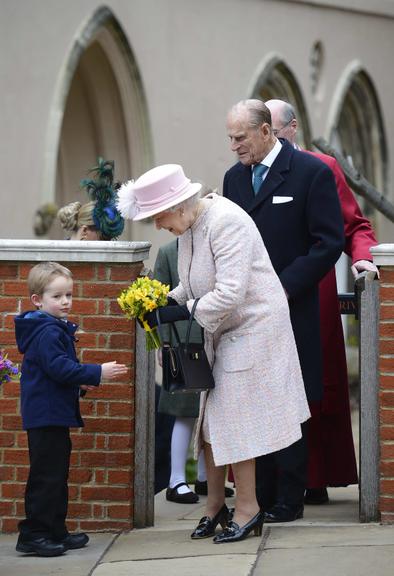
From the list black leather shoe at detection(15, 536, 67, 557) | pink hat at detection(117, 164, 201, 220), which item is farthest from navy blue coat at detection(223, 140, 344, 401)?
black leather shoe at detection(15, 536, 67, 557)

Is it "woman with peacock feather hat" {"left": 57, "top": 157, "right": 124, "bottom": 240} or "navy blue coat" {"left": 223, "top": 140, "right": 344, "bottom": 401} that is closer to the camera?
"navy blue coat" {"left": 223, "top": 140, "right": 344, "bottom": 401}

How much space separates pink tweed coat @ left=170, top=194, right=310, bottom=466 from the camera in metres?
5.84

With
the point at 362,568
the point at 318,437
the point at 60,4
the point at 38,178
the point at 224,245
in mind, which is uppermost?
the point at 60,4

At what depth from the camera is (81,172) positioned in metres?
17.5

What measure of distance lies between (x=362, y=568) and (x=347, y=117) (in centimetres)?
1848

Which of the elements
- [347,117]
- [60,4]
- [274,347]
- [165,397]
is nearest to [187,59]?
[60,4]

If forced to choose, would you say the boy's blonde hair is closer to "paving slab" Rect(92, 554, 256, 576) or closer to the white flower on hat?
the white flower on hat

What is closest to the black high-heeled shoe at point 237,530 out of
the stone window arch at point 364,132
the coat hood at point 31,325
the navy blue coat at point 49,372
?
the navy blue coat at point 49,372

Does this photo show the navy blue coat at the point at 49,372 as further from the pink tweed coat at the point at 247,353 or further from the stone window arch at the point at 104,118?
the stone window arch at the point at 104,118

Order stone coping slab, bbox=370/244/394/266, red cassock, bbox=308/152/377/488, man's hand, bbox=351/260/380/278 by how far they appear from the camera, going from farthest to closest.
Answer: red cassock, bbox=308/152/377/488, man's hand, bbox=351/260/380/278, stone coping slab, bbox=370/244/394/266

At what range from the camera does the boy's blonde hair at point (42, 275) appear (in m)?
5.92

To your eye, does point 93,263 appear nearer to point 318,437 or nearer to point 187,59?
point 318,437

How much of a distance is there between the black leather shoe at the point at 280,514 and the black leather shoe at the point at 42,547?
37.0 inches

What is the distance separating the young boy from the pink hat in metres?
0.44
